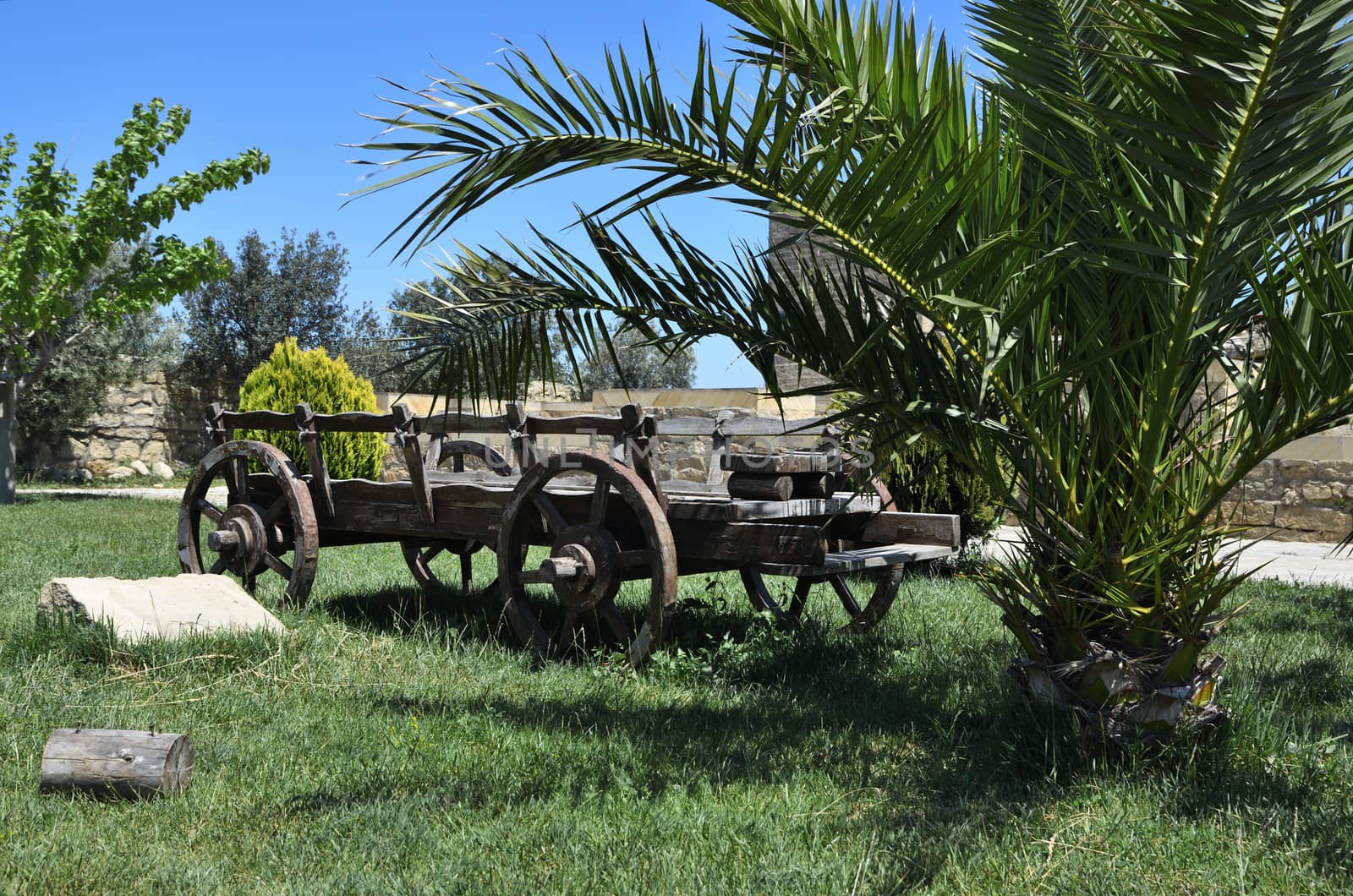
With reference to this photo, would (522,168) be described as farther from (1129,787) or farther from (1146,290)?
(1129,787)

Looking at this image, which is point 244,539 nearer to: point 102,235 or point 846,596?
point 846,596

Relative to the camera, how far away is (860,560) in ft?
13.9

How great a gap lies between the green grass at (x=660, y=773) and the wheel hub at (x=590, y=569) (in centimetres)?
28

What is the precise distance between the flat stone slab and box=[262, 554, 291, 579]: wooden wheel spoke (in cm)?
46

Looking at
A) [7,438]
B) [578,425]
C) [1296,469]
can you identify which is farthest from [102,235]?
[1296,469]

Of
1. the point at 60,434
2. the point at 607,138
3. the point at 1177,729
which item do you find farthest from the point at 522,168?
the point at 60,434

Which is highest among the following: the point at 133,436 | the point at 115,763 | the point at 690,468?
the point at 133,436

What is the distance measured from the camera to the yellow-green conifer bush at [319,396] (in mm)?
11766

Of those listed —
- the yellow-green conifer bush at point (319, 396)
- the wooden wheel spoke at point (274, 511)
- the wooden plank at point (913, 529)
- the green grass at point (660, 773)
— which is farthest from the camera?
the yellow-green conifer bush at point (319, 396)

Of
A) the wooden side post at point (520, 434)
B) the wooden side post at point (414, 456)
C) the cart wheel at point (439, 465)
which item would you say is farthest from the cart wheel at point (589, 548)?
the cart wheel at point (439, 465)

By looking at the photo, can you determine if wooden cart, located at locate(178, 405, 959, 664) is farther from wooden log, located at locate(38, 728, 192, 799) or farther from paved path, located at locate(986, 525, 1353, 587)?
paved path, located at locate(986, 525, 1353, 587)

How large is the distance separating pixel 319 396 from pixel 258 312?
930 cm

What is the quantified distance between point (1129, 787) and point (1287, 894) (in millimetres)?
569

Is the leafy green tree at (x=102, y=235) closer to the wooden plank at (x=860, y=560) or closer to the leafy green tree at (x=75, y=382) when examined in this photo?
the leafy green tree at (x=75, y=382)
